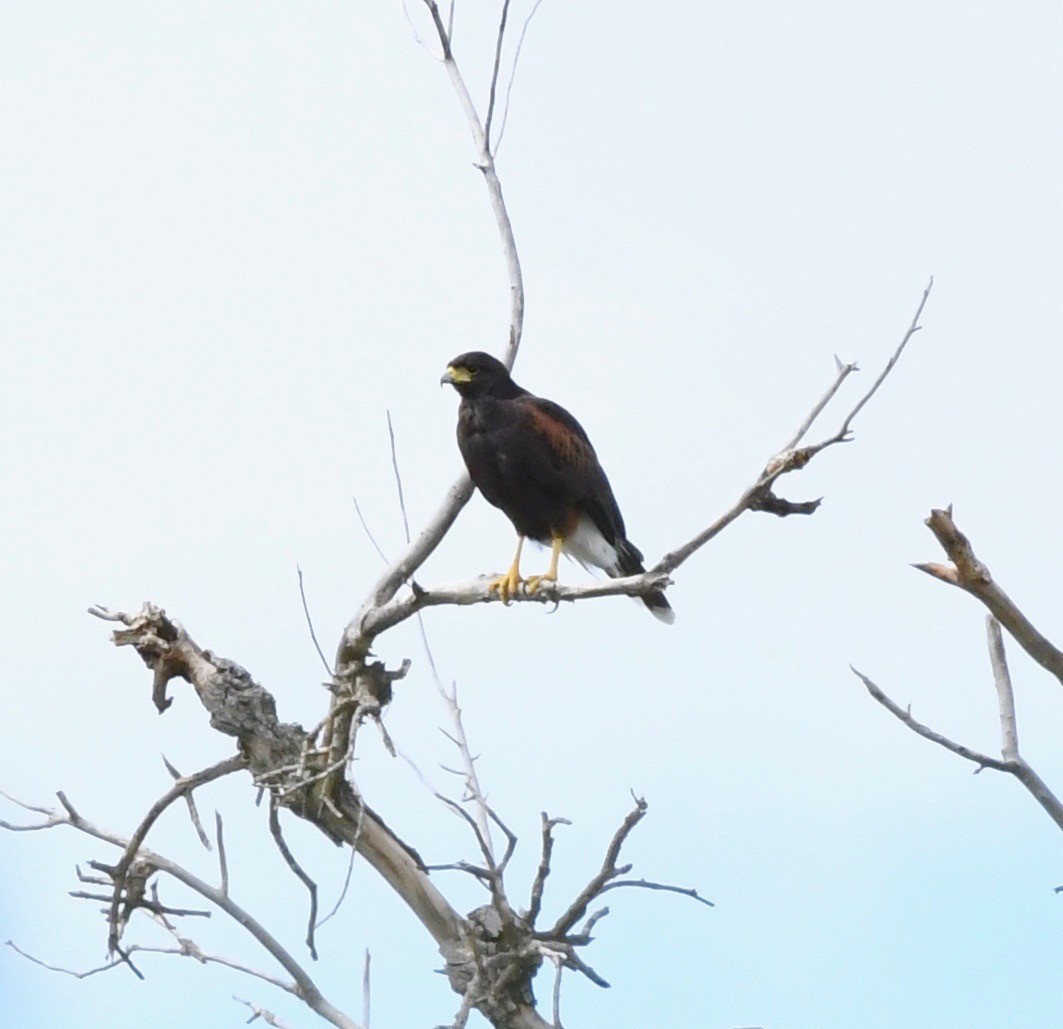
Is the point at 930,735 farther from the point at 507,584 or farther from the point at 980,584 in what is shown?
→ the point at 507,584

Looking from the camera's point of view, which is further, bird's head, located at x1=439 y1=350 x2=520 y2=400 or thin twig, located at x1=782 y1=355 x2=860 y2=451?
bird's head, located at x1=439 y1=350 x2=520 y2=400

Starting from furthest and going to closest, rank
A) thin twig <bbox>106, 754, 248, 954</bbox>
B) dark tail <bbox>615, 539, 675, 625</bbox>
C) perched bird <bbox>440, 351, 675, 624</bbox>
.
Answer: dark tail <bbox>615, 539, 675, 625</bbox>, perched bird <bbox>440, 351, 675, 624</bbox>, thin twig <bbox>106, 754, 248, 954</bbox>

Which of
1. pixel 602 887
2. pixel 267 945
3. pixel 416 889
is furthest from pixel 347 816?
pixel 602 887

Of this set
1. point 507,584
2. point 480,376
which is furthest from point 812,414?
point 480,376

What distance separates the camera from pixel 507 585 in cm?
449

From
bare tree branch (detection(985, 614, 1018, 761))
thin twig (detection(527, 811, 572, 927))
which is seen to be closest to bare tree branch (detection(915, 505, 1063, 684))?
bare tree branch (detection(985, 614, 1018, 761))

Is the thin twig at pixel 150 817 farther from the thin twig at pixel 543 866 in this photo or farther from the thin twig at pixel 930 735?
the thin twig at pixel 930 735

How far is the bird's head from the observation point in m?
5.24

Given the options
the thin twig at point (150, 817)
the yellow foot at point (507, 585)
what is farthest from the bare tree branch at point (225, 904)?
the yellow foot at point (507, 585)

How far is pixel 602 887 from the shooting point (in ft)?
13.1

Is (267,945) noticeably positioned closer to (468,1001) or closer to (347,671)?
(468,1001)

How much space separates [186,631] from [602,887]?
164cm

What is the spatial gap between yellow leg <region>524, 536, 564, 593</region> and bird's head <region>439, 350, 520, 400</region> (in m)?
0.58

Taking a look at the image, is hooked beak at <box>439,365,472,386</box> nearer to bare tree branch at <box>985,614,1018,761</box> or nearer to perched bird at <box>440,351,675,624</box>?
perched bird at <box>440,351,675,624</box>
